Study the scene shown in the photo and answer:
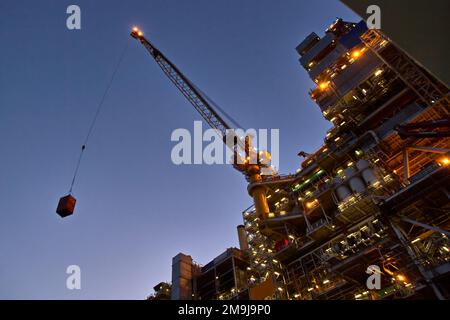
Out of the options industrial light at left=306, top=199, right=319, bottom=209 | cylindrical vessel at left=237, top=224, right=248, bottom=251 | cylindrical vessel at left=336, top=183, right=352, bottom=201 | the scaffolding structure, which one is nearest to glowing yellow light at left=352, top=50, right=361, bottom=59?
the scaffolding structure

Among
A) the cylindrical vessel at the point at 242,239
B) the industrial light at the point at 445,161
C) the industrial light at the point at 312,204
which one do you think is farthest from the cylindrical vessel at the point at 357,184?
the cylindrical vessel at the point at 242,239

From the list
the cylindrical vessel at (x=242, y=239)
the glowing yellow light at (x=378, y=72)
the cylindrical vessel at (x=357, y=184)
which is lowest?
the cylindrical vessel at (x=357, y=184)

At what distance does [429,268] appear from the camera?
23125mm

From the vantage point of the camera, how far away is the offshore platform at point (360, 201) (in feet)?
88.9

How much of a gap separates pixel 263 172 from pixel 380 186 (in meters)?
31.2

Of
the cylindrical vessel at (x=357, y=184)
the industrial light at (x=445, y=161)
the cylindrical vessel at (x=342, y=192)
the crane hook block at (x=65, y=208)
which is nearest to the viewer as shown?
the crane hook block at (x=65, y=208)

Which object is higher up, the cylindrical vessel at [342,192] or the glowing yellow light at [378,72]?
the glowing yellow light at [378,72]

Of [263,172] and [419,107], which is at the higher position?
[263,172]

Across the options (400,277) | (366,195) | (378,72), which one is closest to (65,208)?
(400,277)

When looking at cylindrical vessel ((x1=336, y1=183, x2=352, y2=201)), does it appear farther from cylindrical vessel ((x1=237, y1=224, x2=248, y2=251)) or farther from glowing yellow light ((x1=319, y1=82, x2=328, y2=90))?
cylindrical vessel ((x1=237, y1=224, x2=248, y2=251))

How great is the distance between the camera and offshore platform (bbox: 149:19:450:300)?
27094mm

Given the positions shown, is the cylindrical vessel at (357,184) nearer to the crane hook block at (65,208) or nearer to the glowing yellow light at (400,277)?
the glowing yellow light at (400,277)
